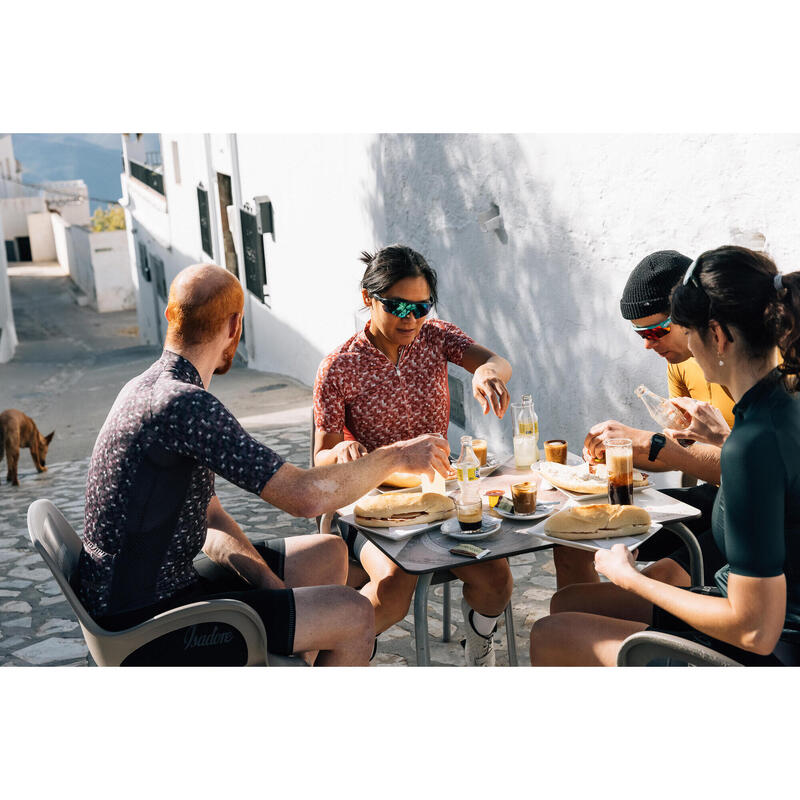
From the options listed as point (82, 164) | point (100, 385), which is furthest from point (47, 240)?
point (82, 164)

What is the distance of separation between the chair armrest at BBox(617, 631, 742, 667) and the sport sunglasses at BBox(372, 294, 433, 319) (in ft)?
5.63

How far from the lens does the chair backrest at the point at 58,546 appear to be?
2.62 m

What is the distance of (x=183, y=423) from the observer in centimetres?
260

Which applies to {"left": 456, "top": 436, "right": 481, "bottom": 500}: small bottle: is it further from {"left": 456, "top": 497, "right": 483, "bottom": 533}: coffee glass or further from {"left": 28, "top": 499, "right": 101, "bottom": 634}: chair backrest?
{"left": 28, "top": 499, "right": 101, "bottom": 634}: chair backrest

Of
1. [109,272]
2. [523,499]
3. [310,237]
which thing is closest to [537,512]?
[523,499]

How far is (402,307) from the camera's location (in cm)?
379

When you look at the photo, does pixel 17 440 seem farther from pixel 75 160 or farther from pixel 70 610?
pixel 75 160

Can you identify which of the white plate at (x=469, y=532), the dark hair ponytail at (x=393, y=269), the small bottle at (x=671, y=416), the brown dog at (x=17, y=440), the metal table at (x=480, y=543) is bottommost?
the brown dog at (x=17, y=440)

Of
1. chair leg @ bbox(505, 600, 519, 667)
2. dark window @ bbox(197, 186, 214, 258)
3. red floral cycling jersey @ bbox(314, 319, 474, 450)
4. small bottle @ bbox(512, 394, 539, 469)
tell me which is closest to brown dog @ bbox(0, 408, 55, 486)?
red floral cycling jersey @ bbox(314, 319, 474, 450)

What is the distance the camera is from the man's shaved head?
2.77m

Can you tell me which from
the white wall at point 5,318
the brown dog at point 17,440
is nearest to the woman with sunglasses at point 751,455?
the brown dog at point 17,440

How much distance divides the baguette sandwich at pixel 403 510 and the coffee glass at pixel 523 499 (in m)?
0.20

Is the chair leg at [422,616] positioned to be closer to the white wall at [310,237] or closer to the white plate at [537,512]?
the white plate at [537,512]

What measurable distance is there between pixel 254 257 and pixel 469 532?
40.6 feet
